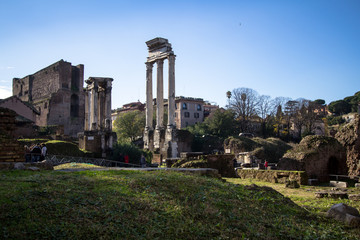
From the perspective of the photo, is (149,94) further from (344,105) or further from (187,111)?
(344,105)

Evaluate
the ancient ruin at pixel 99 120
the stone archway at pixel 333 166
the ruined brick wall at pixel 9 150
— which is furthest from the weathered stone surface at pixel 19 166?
the ancient ruin at pixel 99 120

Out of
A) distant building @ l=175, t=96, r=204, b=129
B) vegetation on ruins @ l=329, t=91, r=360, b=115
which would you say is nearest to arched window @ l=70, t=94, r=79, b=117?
distant building @ l=175, t=96, r=204, b=129

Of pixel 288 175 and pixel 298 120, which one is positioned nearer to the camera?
pixel 288 175

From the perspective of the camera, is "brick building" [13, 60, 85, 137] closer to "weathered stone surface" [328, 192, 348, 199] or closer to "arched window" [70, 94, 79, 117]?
"arched window" [70, 94, 79, 117]

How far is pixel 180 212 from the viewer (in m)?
5.43

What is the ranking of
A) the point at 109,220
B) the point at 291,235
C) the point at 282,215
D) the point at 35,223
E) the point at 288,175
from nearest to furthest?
the point at 35,223, the point at 109,220, the point at 291,235, the point at 282,215, the point at 288,175

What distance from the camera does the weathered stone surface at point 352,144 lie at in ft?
51.5

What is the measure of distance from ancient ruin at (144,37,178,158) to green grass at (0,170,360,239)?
838 inches

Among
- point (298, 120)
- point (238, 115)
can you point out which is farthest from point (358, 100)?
point (238, 115)

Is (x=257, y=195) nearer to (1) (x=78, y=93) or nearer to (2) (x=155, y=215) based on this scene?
(2) (x=155, y=215)

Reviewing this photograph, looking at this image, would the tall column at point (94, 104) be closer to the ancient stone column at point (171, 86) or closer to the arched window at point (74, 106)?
the ancient stone column at point (171, 86)

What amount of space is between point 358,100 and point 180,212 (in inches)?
3288

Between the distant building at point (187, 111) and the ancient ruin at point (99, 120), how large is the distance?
36129mm

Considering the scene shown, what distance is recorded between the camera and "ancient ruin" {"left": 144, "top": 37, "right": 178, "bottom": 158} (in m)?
28.7
